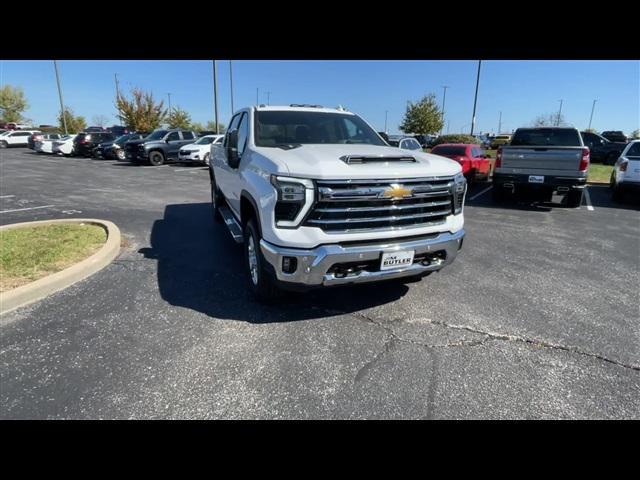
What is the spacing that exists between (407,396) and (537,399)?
87cm

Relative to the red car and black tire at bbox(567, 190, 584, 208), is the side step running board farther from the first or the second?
the red car

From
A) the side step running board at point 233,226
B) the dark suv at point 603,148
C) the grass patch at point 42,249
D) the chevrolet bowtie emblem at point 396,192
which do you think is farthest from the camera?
the dark suv at point 603,148

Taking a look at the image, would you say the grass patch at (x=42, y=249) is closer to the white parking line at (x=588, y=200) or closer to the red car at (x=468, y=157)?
the red car at (x=468, y=157)

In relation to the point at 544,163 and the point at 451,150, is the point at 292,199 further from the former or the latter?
the point at 451,150

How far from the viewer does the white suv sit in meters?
37.1

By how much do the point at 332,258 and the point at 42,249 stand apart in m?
4.37

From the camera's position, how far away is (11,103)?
221 feet

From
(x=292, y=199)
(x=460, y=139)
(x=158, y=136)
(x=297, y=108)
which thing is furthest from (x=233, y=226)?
(x=460, y=139)

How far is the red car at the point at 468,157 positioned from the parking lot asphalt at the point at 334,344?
6960mm

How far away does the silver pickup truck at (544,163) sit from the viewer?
8.17 metres

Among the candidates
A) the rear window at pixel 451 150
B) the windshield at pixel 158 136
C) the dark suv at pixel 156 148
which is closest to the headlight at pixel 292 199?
the rear window at pixel 451 150

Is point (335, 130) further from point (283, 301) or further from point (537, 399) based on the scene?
point (537, 399)
